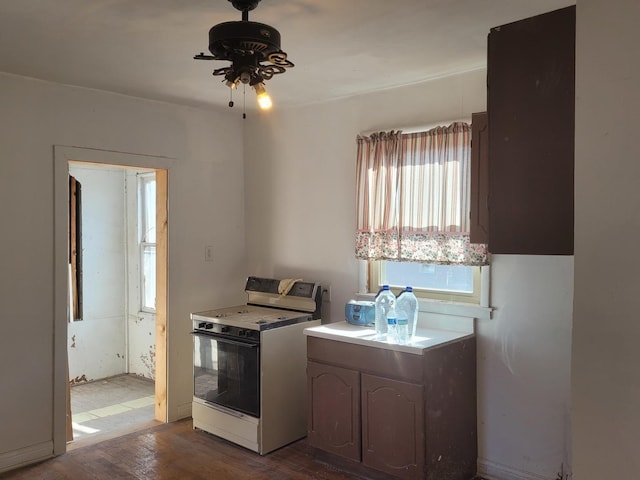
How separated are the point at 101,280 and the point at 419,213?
3539 mm

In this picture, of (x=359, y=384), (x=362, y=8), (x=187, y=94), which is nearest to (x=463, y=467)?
(x=359, y=384)

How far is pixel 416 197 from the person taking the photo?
3.26 metres

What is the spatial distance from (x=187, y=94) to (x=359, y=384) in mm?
2233

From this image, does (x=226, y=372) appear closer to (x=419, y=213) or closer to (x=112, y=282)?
(x=419, y=213)

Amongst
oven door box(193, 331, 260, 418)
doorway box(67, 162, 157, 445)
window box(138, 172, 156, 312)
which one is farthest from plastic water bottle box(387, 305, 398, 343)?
window box(138, 172, 156, 312)

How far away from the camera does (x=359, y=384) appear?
9.84 ft

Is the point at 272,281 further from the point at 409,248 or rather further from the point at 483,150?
the point at 483,150

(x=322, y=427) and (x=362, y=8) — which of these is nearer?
(x=362, y=8)

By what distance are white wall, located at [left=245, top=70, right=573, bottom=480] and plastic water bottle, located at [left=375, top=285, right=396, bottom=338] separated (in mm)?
509

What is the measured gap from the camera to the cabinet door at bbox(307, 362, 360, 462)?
3027 millimetres

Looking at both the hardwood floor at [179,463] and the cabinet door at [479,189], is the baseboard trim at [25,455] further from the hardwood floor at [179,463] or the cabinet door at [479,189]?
the cabinet door at [479,189]

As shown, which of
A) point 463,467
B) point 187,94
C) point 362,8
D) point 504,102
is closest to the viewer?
point 504,102

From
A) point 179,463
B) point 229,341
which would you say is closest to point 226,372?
point 229,341

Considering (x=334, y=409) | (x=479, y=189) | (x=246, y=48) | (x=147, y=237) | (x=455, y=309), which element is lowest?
(x=334, y=409)
